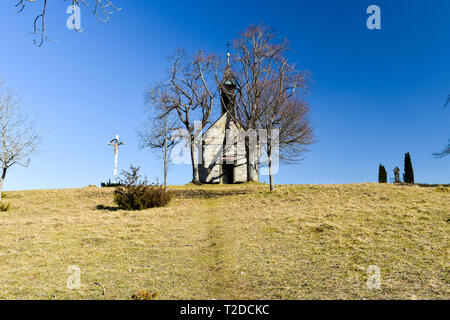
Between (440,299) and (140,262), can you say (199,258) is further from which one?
(440,299)

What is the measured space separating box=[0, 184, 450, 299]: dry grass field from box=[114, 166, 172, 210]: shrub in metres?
0.99

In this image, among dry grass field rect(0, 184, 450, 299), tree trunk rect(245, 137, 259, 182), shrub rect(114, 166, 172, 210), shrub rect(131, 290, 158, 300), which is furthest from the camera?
tree trunk rect(245, 137, 259, 182)

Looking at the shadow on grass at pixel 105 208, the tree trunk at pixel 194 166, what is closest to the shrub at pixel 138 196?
the shadow on grass at pixel 105 208

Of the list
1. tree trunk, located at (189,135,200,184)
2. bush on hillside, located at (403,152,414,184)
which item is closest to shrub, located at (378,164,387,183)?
bush on hillside, located at (403,152,414,184)

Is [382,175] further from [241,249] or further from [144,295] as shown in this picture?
[144,295]

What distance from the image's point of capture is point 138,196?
2036cm

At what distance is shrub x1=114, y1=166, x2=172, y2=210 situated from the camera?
790 inches

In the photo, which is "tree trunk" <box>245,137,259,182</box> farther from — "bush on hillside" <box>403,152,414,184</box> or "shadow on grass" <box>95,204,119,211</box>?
"bush on hillside" <box>403,152,414,184</box>

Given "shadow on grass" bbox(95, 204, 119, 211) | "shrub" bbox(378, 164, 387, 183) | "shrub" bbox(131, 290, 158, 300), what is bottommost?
"shrub" bbox(131, 290, 158, 300)

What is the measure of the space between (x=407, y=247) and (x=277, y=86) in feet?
61.9

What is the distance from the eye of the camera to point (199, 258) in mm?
9812

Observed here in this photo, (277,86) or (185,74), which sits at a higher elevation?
(185,74)

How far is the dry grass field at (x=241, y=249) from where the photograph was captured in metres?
7.30
